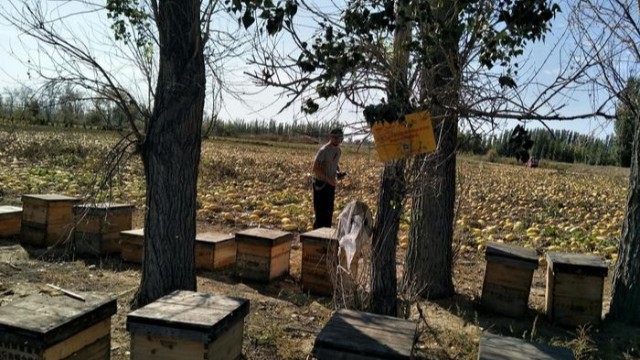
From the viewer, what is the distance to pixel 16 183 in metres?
12.1

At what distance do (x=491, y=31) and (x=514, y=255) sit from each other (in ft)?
9.17

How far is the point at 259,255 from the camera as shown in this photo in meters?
6.29

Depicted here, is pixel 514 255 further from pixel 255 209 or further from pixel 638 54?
pixel 255 209

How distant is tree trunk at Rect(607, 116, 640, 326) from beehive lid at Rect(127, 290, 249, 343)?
3803mm

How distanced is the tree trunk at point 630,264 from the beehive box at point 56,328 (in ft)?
15.0

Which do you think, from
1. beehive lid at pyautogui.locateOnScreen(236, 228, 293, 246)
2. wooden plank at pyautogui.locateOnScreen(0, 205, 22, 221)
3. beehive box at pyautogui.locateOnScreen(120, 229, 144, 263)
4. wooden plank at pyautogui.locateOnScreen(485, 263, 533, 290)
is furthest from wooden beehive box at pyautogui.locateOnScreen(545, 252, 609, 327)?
wooden plank at pyautogui.locateOnScreen(0, 205, 22, 221)

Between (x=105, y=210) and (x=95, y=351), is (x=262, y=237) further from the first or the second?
(x=95, y=351)

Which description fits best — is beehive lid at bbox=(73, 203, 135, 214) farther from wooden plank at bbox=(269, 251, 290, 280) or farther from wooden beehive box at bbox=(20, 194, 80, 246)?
wooden plank at bbox=(269, 251, 290, 280)

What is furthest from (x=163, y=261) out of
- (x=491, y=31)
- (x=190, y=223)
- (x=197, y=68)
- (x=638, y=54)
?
(x=638, y=54)

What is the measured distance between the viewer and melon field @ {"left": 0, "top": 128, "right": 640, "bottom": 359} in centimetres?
480

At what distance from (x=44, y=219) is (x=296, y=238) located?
12.4 ft

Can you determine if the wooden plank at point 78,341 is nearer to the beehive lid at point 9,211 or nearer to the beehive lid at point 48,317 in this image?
the beehive lid at point 48,317

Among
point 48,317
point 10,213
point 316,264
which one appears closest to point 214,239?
point 316,264

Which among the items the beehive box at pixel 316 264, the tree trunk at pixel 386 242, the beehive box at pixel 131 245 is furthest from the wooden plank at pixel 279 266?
the tree trunk at pixel 386 242
